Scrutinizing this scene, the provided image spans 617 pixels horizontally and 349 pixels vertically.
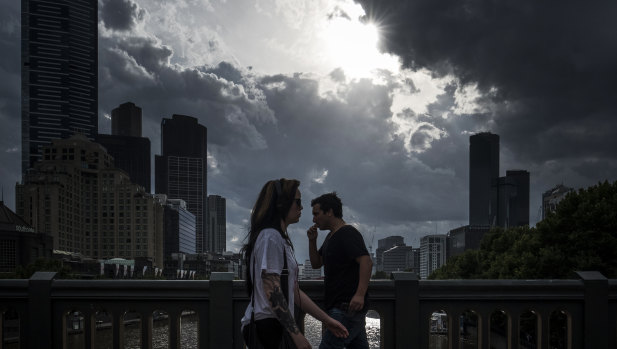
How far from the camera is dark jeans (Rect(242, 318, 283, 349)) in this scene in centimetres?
369

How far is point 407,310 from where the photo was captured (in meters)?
5.27

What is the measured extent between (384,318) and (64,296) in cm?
356

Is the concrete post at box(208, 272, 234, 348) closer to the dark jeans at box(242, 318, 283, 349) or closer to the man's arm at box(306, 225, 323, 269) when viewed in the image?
the man's arm at box(306, 225, 323, 269)

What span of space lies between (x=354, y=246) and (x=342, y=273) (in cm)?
31

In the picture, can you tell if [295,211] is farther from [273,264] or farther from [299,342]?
[299,342]

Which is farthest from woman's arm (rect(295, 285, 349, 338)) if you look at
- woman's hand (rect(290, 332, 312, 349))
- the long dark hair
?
Result: the long dark hair

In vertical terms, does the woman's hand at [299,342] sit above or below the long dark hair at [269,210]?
below

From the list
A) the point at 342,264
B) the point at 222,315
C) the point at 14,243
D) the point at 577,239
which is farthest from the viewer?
the point at 14,243

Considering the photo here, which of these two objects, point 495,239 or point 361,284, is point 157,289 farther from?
point 495,239

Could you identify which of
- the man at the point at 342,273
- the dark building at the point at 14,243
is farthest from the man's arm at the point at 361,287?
the dark building at the point at 14,243

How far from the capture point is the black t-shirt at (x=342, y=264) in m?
4.56

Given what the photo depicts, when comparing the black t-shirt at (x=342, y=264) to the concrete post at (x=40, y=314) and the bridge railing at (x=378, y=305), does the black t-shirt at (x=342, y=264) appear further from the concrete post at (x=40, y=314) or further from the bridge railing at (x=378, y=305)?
the concrete post at (x=40, y=314)

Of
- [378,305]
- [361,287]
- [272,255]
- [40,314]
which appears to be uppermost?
[272,255]

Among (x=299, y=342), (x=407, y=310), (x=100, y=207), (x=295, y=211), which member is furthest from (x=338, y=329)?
(x=100, y=207)
